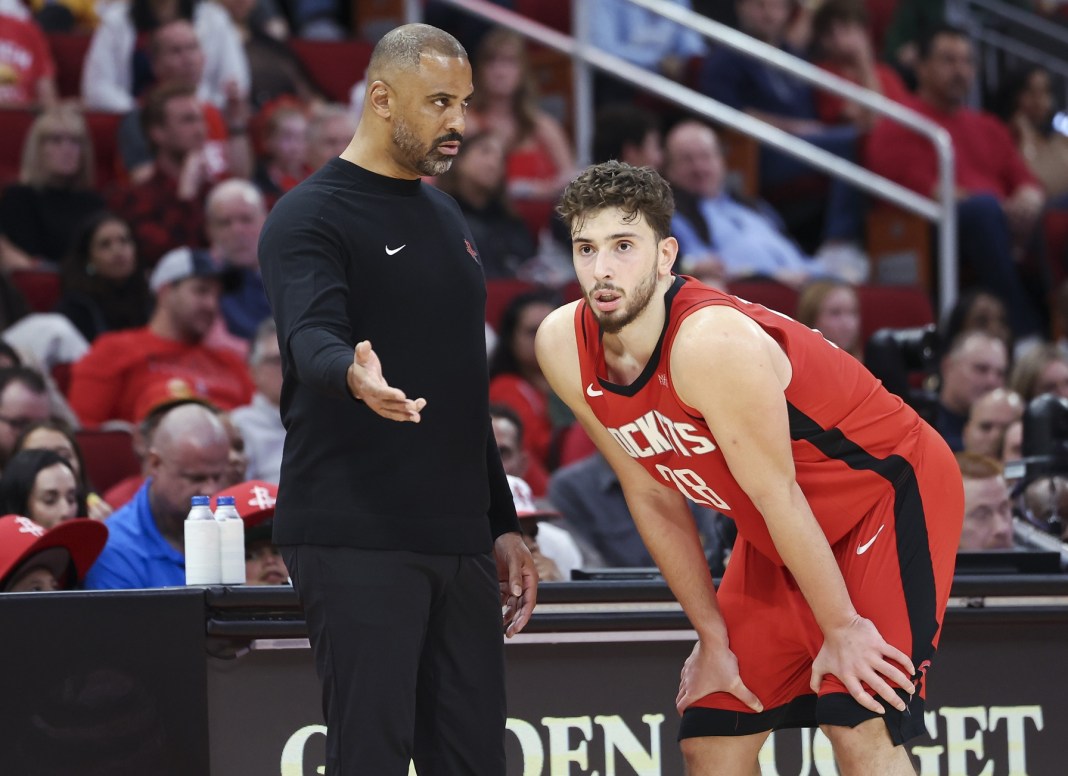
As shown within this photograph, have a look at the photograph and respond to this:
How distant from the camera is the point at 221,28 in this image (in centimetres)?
933

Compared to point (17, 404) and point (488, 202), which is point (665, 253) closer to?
point (17, 404)

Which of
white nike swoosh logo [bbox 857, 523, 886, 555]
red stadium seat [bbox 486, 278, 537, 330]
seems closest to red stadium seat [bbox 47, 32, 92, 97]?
red stadium seat [bbox 486, 278, 537, 330]

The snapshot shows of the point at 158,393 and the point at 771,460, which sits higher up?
the point at 158,393

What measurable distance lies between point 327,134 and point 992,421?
11.8ft

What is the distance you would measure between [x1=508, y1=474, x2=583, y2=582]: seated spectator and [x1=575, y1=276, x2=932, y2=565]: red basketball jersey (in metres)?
1.33

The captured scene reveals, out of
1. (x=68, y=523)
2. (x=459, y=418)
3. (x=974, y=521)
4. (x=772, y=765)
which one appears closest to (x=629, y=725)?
(x=772, y=765)

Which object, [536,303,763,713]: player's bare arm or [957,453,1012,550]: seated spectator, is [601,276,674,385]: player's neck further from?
[957,453,1012,550]: seated spectator

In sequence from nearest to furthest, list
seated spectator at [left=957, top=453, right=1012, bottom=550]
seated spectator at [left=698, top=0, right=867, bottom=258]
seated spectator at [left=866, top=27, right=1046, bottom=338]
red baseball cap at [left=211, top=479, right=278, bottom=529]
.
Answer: red baseball cap at [left=211, top=479, right=278, bottom=529] < seated spectator at [left=957, top=453, right=1012, bottom=550] < seated spectator at [left=866, top=27, right=1046, bottom=338] < seated spectator at [left=698, top=0, right=867, bottom=258]

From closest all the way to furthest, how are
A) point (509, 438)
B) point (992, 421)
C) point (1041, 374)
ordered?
point (509, 438)
point (992, 421)
point (1041, 374)

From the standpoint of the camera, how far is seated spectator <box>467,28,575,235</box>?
922cm

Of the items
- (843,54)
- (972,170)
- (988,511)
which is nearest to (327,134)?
(843,54)

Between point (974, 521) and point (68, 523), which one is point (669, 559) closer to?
point (68, 523)

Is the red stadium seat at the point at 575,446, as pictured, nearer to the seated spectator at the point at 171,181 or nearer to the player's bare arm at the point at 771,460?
the seated spectator at the point at 171,181

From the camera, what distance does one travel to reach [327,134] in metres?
8.62
